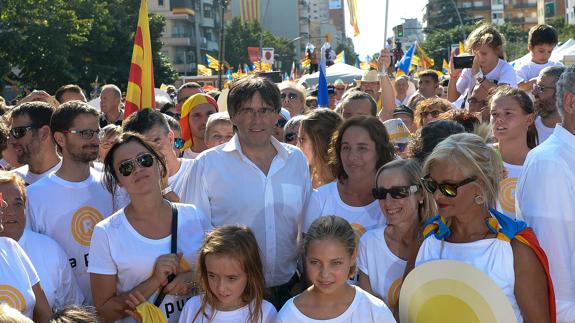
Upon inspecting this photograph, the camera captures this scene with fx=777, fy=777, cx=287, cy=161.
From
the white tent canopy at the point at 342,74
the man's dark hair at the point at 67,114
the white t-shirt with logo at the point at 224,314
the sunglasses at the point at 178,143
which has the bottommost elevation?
the white t-shirt with logo at the point at 224,314

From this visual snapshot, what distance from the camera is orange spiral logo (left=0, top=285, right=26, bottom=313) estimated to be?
375 centimetres

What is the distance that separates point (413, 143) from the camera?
4.86 m

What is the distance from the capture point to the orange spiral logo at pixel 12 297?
12.3ft

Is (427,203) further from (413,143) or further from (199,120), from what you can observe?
(199,120)

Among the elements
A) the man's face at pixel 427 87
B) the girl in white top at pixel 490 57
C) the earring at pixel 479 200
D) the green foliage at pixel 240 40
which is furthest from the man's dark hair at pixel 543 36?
the green foliage at pixel 240 40

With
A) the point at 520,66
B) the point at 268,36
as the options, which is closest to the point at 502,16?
the point at 268,36

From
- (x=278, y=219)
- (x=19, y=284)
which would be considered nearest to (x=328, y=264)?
(x=278, y=219)

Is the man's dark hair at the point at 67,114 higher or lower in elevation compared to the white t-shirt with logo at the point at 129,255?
higher

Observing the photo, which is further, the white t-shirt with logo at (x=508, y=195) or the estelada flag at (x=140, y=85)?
the estelada flag at (x=140, y=85)

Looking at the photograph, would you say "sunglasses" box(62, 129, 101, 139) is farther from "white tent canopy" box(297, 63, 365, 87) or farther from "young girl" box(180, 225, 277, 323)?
"white tent canopy" box(297, 63, 365, 87)

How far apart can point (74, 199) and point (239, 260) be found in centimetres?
137

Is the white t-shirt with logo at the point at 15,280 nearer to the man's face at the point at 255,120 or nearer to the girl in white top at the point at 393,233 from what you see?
the man's face at the point at 255,120

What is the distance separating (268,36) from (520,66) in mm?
80068

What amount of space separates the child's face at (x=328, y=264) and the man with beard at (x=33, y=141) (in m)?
2.50
